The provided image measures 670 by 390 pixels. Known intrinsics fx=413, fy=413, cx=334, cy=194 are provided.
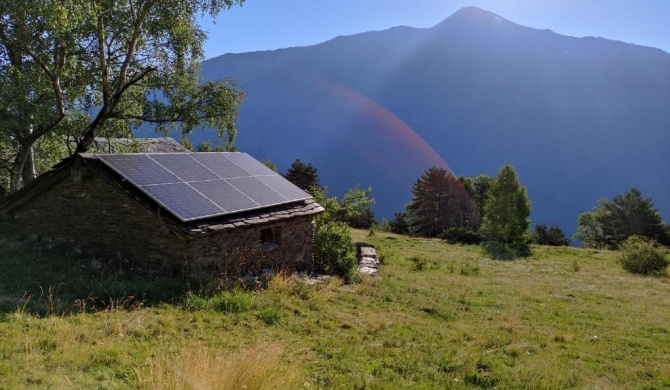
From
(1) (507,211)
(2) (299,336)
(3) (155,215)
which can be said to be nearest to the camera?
(2) (299,336)

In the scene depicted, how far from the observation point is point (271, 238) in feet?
41.2

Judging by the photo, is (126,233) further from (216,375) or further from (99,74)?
(99,74)

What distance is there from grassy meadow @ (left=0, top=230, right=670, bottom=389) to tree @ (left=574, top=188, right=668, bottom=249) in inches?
1544

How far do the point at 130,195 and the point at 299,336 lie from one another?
520cm

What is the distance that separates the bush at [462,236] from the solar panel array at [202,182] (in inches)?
841

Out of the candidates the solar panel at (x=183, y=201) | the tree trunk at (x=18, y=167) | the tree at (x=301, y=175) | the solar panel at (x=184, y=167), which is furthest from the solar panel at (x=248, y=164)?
the tree at (x=301, y=175)

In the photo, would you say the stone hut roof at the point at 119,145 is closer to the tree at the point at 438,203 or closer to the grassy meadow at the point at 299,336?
the grassy meadow at the point at 299,336

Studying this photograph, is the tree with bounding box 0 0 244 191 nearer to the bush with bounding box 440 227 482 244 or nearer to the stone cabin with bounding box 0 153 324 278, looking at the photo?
the stone cabin with bounding box 0 153 324 278

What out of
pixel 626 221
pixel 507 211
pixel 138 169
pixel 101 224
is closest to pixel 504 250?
pixel 507 211

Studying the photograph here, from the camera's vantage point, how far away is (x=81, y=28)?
43.8 ft

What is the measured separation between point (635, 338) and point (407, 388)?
7.14 metres

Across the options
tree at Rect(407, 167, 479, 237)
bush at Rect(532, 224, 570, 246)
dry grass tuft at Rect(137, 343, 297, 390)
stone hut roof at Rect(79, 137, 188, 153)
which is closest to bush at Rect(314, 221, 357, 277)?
dry grass tuft at Rect(137, 343, 297, 390)

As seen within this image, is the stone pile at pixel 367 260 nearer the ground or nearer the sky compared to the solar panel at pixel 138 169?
nearer the ground

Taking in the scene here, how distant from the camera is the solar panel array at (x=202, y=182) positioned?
9.73 meters
